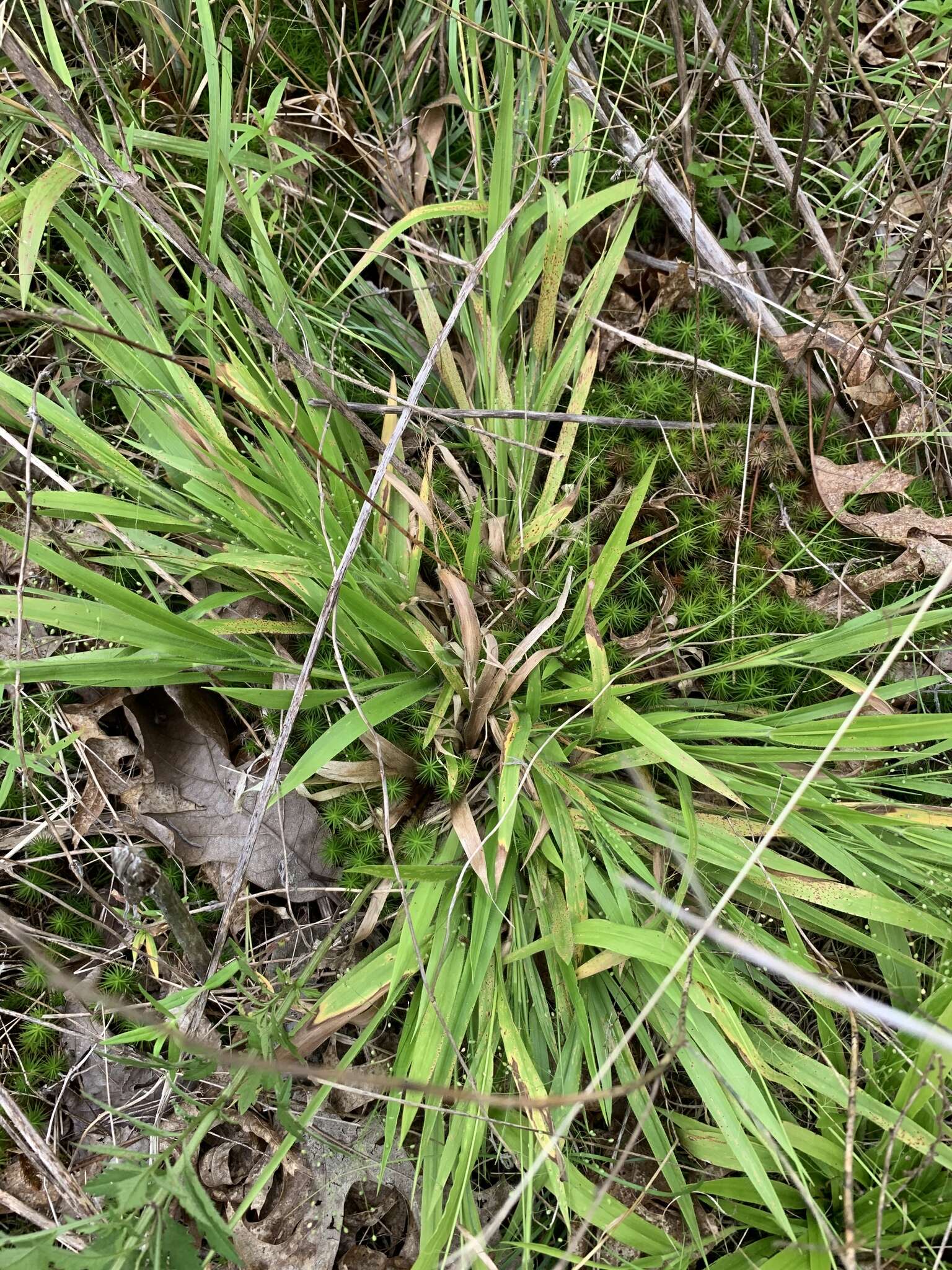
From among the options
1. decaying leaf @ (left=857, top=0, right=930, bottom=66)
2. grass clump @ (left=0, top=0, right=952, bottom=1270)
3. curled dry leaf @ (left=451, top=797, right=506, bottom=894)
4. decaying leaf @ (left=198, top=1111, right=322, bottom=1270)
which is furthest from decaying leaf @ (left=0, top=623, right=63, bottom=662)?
decaying leaf @ (left=857, top=0, right=930, bottom=66)

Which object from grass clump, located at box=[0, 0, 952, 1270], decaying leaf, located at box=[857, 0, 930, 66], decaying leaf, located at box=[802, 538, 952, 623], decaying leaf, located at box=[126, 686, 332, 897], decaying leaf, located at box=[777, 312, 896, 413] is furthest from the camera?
decaying leaf, located at box=[857, 0, 930, 66]

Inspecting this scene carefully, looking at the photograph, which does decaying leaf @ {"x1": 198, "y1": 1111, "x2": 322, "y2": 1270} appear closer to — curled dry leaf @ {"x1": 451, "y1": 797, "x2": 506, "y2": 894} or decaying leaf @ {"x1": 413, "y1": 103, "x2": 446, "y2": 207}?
curled dry leaf @ {"x1": 451, "y1": 797, "x2": 506, "y2": 894}

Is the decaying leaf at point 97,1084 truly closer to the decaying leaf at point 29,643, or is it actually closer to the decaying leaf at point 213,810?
the decaying leaf at point 213,810

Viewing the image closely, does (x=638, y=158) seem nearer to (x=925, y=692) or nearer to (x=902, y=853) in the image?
(x=925, y=692)

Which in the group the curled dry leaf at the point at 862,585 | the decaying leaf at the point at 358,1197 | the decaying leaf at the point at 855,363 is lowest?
the decaying leaf at the point at 358,1197

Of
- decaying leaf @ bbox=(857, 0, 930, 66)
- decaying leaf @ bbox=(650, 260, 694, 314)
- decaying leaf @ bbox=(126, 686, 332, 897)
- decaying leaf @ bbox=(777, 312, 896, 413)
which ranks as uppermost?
decaying leaf @ bbox=(857, 0, 930, 66)

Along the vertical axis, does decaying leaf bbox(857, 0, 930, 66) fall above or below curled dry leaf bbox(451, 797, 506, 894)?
above

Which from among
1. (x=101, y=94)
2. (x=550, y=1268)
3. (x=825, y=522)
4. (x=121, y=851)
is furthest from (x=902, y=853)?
(x=101, y=94)

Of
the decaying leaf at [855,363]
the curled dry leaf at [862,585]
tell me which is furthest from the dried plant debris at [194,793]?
the decaying leaf at [855,363]
